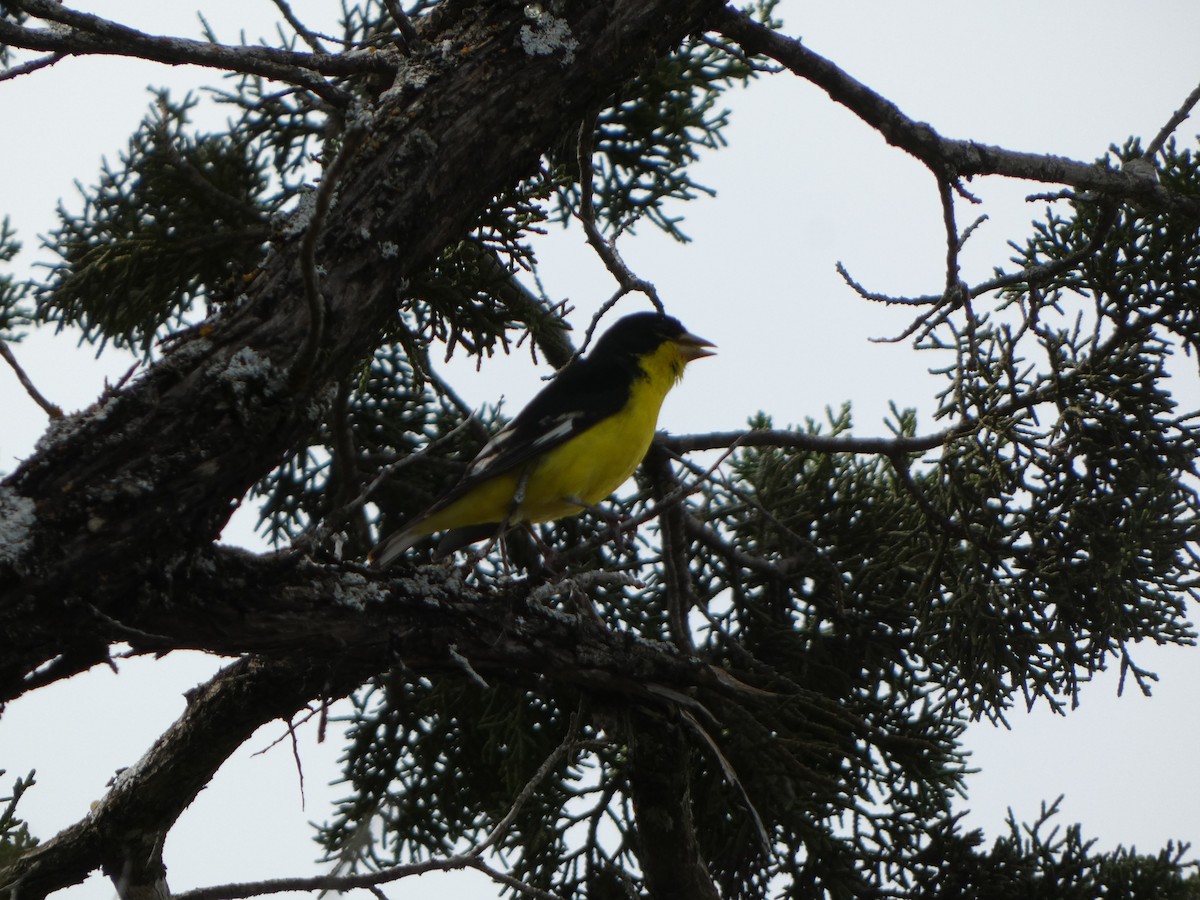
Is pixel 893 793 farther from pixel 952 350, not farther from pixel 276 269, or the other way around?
pixel 276 269

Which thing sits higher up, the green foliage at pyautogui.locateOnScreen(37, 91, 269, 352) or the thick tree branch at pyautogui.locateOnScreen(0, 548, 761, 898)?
the green foliage at pyautogui.locateOnScreen(37, 91, 269, 352)

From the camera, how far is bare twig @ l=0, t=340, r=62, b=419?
8.10 feet

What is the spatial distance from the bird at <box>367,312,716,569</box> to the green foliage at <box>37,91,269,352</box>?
43.2 inches

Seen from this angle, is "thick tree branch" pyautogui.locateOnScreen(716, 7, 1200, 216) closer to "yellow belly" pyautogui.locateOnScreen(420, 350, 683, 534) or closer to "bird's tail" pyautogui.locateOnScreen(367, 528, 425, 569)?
"yellow belly" pyautogui.locateOnScreen(420, 350, 683, 534)

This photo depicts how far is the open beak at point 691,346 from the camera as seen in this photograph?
5637 millimetres

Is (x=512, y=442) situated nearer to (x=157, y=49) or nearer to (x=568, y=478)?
(x=568, y=478)

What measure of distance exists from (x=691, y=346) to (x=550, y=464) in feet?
4.87

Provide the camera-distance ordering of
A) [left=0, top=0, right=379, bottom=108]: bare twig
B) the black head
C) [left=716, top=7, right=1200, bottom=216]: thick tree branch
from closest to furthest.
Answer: [left=0, top=0, right=379, bottom=108]: bare twig < [left=716, top=7, right=1200, bottom=216]: thick tree branch < the black head

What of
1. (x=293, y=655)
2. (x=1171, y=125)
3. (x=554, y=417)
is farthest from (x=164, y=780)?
(x=1171, y=125)

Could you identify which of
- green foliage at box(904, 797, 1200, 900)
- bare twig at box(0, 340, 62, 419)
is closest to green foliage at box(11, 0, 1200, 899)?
green foliage at box(904, 797, 1200, 900)

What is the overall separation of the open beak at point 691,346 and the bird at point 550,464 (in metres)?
0.70

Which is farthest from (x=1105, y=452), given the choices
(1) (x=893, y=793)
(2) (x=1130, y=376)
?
(1) (x=893, y=793)

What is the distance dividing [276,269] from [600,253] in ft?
4.08

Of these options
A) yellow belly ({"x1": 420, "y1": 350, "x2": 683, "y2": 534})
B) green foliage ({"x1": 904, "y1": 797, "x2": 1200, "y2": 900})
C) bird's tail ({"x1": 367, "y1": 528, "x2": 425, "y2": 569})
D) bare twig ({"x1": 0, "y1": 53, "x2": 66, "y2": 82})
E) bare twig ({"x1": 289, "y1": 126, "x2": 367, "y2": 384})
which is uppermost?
bare twig ({"x1": 0, "y1": 53, "x2": 66, "y2": 82})
